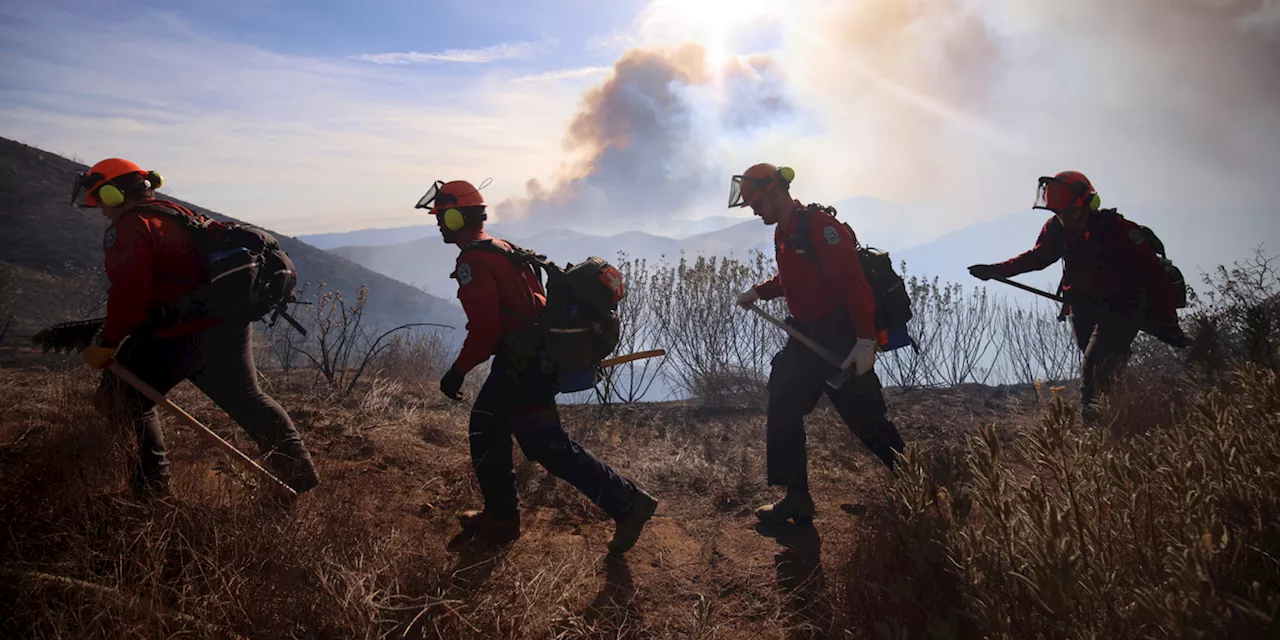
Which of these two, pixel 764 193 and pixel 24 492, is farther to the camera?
pixel 764 193

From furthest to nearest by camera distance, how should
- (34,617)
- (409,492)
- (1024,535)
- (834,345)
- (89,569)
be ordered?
(409,492) → (834,345) → (89,569) → (34,617) → (1024,535)

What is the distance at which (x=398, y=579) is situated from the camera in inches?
91.2

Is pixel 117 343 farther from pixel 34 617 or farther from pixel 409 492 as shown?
pixel 409 492

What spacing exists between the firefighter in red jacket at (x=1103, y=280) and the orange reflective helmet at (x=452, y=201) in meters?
4.22

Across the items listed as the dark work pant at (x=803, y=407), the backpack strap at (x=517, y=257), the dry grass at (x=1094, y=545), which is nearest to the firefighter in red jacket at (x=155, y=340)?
the backpack strap at (x=517, y=257)

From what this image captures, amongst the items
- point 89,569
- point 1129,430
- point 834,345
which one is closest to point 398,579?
point 89,569

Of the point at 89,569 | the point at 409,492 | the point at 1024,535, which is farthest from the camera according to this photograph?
the point at 409,492

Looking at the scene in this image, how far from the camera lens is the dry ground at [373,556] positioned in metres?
2.09

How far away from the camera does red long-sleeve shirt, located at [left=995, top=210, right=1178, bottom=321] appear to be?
4535 mm

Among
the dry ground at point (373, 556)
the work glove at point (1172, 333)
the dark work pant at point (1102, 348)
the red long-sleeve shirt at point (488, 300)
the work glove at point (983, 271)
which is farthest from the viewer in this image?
the work glove at point (983, 271)

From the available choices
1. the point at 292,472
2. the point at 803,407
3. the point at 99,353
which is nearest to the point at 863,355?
the point at 803,407

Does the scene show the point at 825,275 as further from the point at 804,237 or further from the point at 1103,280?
the point at 1103,280

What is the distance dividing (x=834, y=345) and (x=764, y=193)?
0.97 metres

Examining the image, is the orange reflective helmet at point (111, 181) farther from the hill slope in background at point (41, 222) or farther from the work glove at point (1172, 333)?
the hill slope in background at point (41, 222)
